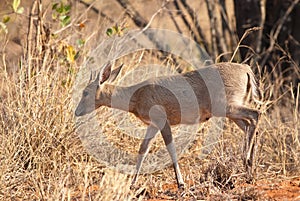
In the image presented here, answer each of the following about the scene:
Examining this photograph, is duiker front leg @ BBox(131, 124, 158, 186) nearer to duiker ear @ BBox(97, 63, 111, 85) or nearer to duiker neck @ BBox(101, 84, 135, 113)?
duiker neck @ BBox(101, 84, 135, 113)

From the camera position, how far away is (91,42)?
7.96 metres

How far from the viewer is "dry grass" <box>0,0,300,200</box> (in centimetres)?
519

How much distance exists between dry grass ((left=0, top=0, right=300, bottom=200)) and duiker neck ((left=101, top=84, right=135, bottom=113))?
38 cm

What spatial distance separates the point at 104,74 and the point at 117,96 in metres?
0.24

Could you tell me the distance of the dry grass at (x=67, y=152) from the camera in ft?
17.0

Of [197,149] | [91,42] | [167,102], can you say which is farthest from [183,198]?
[91,42]

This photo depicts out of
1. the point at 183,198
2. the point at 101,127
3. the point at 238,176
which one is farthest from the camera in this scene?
the point at 101,127

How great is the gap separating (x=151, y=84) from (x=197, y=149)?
991 mm

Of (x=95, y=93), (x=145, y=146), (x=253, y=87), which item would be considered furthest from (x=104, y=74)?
(x=253, y=87)

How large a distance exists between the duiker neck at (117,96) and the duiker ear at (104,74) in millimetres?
102

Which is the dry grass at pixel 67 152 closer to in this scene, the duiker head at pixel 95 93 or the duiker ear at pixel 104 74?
the duiker head at pixel 95 93

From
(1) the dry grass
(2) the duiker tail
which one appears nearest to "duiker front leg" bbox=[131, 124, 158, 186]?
(1) the dry grass

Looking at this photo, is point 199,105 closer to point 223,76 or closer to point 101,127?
point 223,76

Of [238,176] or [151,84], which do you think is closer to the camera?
[238,176]
